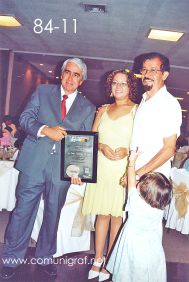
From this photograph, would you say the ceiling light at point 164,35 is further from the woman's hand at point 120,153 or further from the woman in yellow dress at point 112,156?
the woman's hand at point 120,153

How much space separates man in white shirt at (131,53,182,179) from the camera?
6.77 ft

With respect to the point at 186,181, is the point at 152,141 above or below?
above

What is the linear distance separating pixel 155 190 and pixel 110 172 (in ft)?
1.70

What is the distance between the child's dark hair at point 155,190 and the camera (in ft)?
6.08

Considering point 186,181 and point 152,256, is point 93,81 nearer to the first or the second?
point 186,181

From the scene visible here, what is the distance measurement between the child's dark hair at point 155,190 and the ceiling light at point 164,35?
375 cm

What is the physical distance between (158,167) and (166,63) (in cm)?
74

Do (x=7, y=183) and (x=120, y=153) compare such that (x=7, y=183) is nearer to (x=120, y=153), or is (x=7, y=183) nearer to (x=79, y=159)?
(x=79, y=159)

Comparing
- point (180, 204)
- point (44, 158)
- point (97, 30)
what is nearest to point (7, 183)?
point (44, 158)

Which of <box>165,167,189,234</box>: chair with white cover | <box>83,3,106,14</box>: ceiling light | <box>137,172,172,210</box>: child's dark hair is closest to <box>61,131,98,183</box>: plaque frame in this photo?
<box>137,172,172,210</box>: child's dark hair

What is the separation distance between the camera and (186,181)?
140 inches

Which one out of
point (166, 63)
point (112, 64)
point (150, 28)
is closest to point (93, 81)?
point (112, 64)

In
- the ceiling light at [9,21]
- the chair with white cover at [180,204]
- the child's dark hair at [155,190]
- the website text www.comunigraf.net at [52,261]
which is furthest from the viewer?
the ceiling light at [9,21]

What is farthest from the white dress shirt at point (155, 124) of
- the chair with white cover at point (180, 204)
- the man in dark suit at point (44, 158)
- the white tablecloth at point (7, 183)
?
the white tablecloth at point (7, 183)
